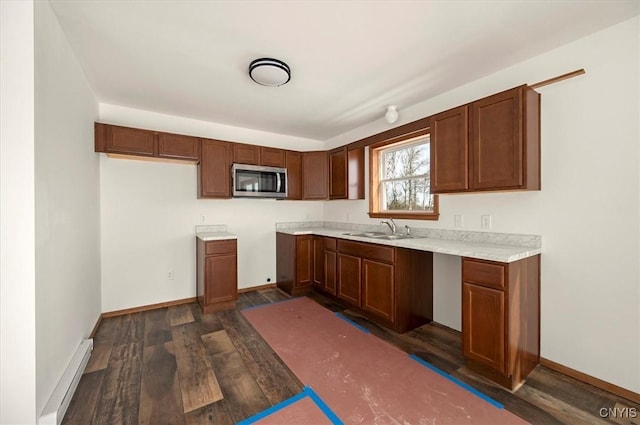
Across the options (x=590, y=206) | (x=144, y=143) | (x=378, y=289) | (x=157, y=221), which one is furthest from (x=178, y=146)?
(x=590, y=206)

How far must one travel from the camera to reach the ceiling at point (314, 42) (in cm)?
170

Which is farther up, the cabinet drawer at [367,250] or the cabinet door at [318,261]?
the cabinet drawer at [367,250]

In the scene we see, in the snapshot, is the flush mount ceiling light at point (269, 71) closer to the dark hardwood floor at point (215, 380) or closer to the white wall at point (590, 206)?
the white wall at point (590, 206)

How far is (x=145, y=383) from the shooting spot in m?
1.98

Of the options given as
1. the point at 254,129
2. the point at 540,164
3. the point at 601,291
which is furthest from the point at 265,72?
the point at 601,291

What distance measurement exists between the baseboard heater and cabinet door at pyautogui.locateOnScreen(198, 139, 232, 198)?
1.99m

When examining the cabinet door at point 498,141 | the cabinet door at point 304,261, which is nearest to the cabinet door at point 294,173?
the cabinet door at point 304,261

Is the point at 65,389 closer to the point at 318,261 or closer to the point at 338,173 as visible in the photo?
the point at 318,261

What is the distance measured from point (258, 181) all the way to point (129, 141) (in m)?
1.57

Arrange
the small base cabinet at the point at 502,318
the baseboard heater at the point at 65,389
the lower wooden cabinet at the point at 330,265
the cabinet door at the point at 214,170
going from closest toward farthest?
the baseboard heater at the point at 65,389
the small base cabinet at the point at 502,318
the cabinet door at the point at 214,170
the lower wooden cabinet at the point at 330,265

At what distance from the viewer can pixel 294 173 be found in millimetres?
4227

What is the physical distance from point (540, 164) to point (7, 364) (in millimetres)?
3808

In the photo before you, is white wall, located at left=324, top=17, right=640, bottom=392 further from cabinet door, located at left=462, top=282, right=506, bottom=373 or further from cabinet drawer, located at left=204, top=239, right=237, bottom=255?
Result: cabinet drawer, located at left=204, top=239, right=237, bottom=255

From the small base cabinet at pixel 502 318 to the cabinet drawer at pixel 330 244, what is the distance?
1.80 metres
